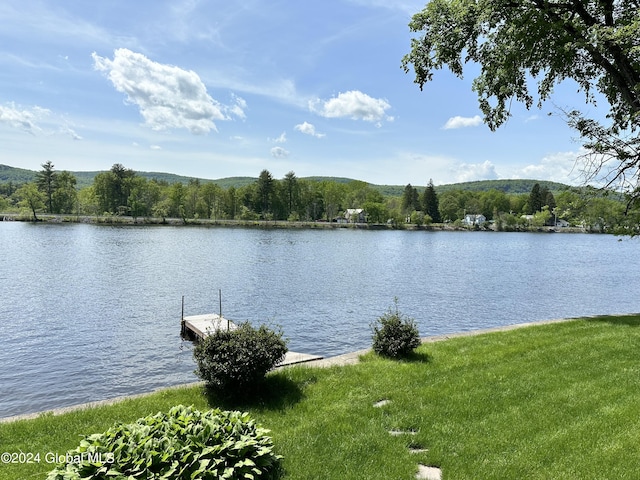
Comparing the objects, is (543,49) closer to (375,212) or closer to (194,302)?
(194,302)

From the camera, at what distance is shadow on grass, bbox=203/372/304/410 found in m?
7.82

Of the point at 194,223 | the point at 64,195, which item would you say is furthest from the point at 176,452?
the point at 64,195

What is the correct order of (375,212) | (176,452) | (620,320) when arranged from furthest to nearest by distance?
(375,212), (620,320), (176,452)

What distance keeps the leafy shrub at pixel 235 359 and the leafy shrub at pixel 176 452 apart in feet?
7.24

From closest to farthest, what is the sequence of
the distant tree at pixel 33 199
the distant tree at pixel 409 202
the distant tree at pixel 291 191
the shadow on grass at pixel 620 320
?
the shadow on grass at pixel 620 320
the distant tree at pixel 33 199
the distant tree at pixel 291 191
the distant tree at pixel 409 202

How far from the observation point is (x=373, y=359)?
35.1 feet

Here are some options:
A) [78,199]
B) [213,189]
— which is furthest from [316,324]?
[78,199]

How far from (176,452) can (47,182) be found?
6293 inches

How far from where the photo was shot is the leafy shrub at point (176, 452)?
4395 mm

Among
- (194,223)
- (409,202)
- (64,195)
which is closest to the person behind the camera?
(194,223)

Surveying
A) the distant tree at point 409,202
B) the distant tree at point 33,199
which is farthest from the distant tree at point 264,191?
the distant tree at point 33,199

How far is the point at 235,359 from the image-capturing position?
780 cm

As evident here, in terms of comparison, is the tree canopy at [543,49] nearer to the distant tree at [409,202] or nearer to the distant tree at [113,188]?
the distant tree at [113,188]

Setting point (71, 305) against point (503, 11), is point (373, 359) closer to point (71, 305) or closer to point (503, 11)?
point (503, 11)
